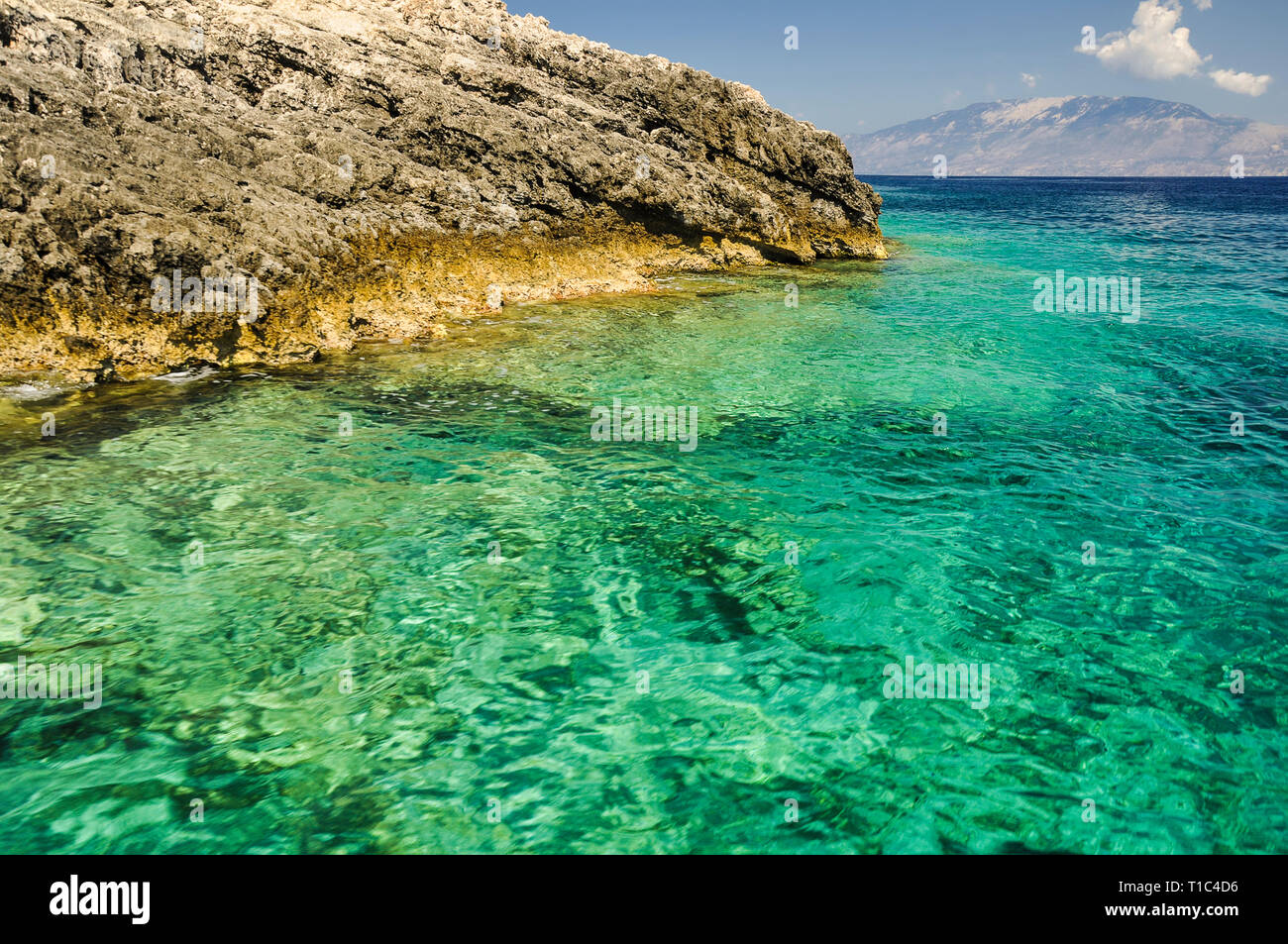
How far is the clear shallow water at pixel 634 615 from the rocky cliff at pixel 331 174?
199cm

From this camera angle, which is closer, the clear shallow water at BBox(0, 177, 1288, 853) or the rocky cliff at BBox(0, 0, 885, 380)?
the clear shallow water at BBox(0, 177, 1288, 853)

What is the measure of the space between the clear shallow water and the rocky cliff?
1.99 meters

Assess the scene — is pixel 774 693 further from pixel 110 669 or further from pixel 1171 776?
pixel 110 669

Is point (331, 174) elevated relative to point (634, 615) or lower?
elevated

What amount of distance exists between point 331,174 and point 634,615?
13.2 m

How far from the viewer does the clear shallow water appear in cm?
423

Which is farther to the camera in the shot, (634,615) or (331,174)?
(331,174)

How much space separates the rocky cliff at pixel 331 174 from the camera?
1091 centimetres

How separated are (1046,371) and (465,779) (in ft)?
42.1

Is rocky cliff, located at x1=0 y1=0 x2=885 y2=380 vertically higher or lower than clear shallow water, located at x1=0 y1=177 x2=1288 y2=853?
higher

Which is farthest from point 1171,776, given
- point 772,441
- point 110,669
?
point 110,669

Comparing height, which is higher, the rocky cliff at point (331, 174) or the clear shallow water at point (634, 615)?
the rocky cliff at point (331, 174)

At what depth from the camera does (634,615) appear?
19.8 feet
